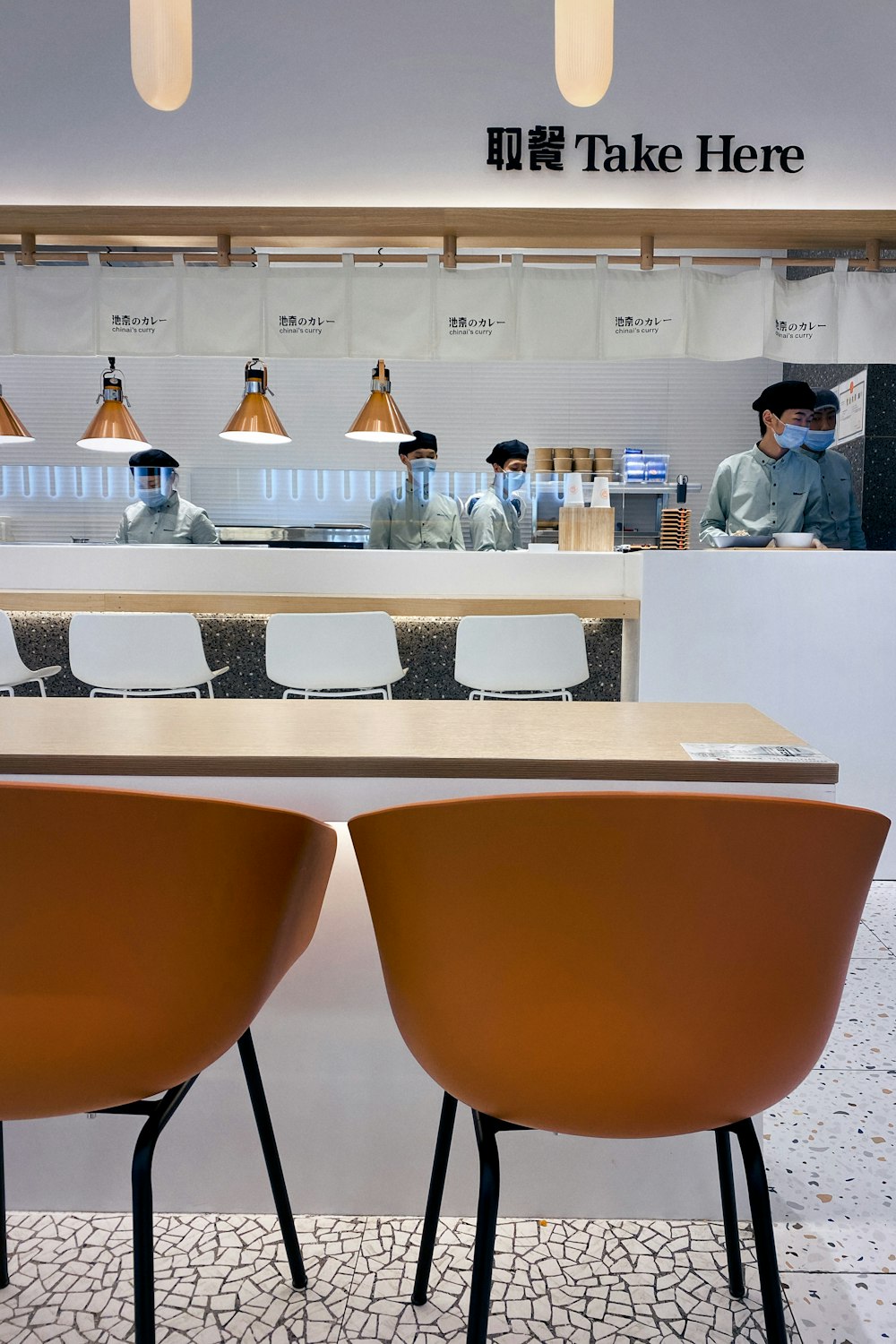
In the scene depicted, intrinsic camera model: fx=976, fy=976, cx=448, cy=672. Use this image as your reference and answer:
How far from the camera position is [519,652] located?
12.0 feet

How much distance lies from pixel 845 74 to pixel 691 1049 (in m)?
4.43

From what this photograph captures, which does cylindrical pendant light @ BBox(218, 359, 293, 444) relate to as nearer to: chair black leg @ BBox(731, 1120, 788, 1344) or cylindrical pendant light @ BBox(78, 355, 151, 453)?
cylindrical pendant light @ BBox(78, 355, 151, 453)

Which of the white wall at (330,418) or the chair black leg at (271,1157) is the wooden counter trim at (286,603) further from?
the white wall at (330,418)

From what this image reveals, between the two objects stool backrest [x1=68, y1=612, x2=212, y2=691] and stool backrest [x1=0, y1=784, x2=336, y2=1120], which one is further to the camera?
stool backrest [x1=68, y1=612, x2=212, y2=691]

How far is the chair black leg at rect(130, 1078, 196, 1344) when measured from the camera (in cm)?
105

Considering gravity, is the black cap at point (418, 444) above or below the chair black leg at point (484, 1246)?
above

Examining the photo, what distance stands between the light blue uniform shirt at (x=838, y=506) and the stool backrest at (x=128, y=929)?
14.0 ft

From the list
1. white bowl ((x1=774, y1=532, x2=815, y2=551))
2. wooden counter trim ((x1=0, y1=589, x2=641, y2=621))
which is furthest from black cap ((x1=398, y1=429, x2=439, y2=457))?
white bowl ((x1=774, y1=532, x2=815, y2=551))

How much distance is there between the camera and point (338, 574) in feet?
13.8

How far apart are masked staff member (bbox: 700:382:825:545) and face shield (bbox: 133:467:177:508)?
3.13 metres

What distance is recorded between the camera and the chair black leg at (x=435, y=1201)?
4.38 ft

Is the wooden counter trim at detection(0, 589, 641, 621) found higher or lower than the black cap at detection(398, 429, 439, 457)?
lower

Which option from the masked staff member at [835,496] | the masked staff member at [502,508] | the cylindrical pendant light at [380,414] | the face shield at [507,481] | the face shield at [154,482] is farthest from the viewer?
the face shield at [507,481]

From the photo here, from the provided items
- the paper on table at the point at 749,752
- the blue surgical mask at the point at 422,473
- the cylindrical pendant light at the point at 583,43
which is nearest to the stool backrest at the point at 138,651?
the blue surgical mask at the point at 422,473
